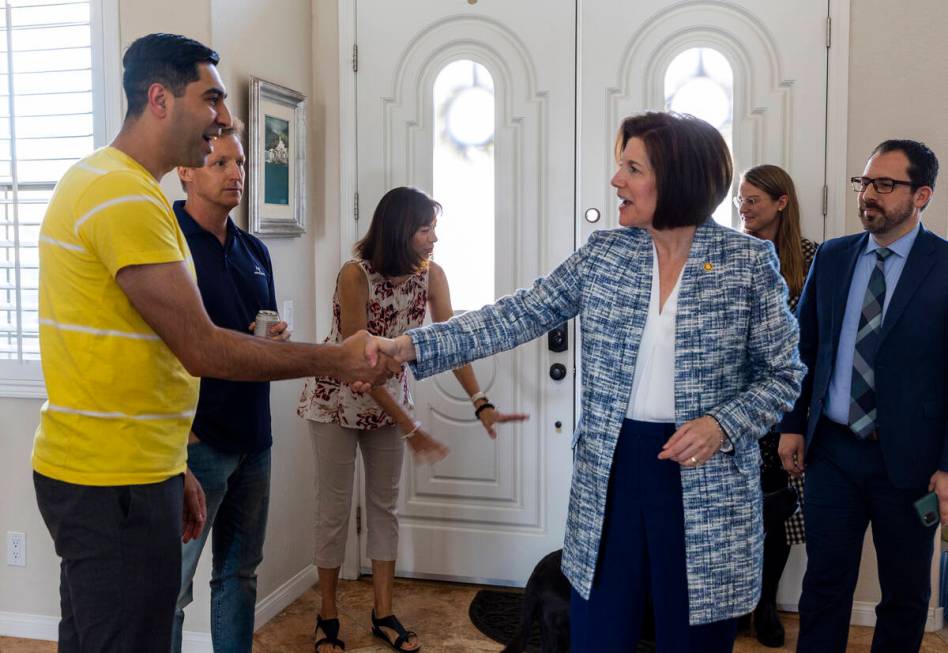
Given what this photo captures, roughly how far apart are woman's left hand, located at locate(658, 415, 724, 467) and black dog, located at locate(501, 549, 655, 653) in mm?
644

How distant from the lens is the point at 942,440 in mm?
2232

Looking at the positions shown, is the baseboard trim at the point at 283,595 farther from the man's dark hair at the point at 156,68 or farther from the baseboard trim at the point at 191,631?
the man's dark hair at the point at 156,68

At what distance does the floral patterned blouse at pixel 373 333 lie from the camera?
2.84 metres

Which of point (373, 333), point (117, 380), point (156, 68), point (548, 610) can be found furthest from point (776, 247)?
point (117, 380)

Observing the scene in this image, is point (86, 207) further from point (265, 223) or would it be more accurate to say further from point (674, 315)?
point (265, 223)

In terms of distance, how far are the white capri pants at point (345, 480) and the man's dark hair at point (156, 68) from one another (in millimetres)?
1541

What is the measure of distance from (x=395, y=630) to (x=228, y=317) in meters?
1.44

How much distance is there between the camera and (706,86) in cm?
326

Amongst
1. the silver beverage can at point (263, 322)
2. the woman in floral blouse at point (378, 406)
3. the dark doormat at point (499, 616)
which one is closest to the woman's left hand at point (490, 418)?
the woman in floral blouse at point (378, 406)

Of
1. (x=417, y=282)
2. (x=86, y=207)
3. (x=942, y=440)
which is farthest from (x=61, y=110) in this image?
(x=942, y=440)

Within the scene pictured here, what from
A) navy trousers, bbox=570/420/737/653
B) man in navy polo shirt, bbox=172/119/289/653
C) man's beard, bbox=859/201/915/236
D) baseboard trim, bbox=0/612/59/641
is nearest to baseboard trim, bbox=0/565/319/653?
baseboard trim, bbox=0/612/59/641

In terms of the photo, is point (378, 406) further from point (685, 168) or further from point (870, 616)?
point (870, 616)

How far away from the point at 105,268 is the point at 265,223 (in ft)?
5.59

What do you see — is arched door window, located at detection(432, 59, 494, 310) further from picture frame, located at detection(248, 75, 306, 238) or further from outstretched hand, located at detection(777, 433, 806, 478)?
outstretched hand, located at detection(777, 433, 806, 478)
